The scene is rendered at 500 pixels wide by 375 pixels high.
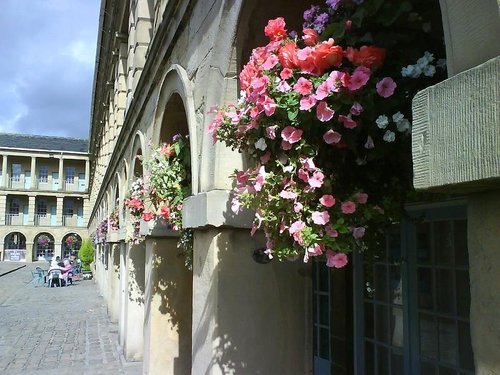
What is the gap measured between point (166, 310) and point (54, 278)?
1905 cm

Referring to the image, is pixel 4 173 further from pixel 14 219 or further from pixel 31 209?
pixel 14 219

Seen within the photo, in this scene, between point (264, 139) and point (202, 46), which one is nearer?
point (264, 139)

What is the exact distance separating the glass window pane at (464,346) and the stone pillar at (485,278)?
4.86ft

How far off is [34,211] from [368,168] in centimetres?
6103

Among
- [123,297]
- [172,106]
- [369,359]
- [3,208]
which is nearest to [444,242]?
[369,359]

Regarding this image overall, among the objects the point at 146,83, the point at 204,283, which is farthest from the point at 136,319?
the point at 204,283

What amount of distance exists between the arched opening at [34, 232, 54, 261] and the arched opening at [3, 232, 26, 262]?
1443 mm

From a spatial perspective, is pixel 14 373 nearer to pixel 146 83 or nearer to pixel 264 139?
pixel 146 83

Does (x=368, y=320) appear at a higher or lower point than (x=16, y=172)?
lower

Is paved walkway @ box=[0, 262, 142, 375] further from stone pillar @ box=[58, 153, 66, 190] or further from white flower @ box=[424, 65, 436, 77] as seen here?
stone pillar @ box=[58, 153, 66, 190]

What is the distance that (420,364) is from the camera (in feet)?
10.0

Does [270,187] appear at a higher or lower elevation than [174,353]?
higher

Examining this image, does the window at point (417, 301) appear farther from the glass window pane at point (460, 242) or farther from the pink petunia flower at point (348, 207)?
the pink petunia flower at point (348, 207)

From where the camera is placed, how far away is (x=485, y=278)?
134cm
